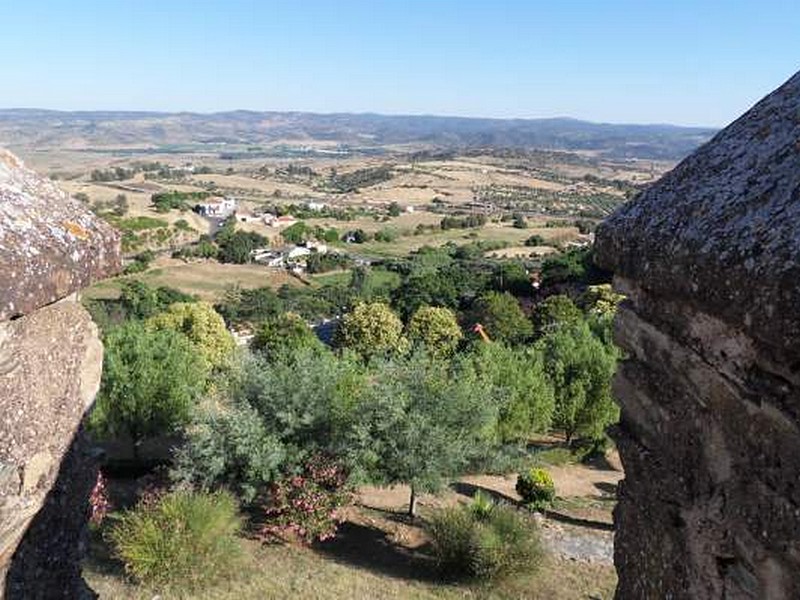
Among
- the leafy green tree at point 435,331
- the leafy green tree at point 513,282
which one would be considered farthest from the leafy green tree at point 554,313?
the leafy green tree at point 513,282

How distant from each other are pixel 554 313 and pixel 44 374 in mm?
38259

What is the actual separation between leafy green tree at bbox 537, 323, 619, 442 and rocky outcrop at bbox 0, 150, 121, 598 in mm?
21460

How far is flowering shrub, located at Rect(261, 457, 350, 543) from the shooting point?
15797mm

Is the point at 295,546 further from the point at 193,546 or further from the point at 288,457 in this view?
the point at 193,546

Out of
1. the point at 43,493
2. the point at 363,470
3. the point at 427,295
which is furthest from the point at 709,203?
the point at 427,295

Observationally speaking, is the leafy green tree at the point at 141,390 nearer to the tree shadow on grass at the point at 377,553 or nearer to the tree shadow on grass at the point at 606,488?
the tree shadow on grass at the point at 377,553

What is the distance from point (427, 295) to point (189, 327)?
21.0m

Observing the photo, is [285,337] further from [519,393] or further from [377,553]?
[377,553]

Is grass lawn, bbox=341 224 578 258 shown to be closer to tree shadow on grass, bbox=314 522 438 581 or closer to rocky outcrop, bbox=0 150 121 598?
tree shadow on grass, bbox=314 522 438 581

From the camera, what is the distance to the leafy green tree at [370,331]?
36.5m

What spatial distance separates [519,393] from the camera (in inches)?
917

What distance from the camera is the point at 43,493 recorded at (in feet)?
13.7

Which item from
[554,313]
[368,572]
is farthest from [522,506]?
[554,313]

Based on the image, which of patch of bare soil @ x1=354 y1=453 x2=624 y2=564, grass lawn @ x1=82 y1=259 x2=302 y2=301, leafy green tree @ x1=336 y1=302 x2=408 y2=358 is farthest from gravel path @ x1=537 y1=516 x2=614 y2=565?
grass lawn @ x1=82 y1=259 x2=302 y2=301
